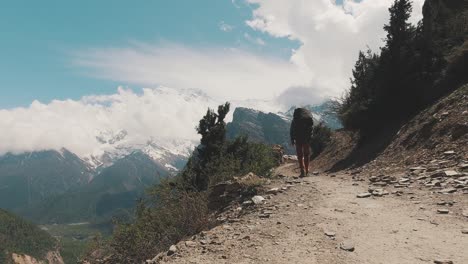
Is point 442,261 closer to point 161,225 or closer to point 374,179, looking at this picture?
point 161,225

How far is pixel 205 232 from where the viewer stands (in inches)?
393

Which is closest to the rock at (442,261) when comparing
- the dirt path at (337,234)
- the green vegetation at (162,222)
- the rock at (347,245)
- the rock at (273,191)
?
the dirt path at (337,234)

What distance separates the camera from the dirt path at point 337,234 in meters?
7.47

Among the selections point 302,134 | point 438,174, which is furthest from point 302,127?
point 438,174

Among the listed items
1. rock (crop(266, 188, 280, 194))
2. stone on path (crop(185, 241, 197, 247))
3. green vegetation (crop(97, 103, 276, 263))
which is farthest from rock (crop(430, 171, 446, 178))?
stone on path (crop(185, 241, 197, 247))

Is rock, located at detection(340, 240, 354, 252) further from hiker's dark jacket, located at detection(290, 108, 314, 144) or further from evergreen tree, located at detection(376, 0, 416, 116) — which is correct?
evergreen tree, located at detection(376, 0, 416, 116)

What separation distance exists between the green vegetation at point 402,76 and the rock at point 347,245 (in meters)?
17.7

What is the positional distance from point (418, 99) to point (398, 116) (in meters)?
1.67

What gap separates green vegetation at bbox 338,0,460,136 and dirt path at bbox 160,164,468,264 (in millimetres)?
14271

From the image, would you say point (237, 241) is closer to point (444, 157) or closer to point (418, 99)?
point (444, 157)

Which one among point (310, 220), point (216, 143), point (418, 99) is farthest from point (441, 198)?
point (216, 143)

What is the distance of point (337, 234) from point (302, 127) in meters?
10.1

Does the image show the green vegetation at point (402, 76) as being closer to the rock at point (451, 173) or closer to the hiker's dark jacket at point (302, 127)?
the hiker's dark jacket at point (302, 127)

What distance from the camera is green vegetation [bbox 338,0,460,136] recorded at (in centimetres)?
2400
